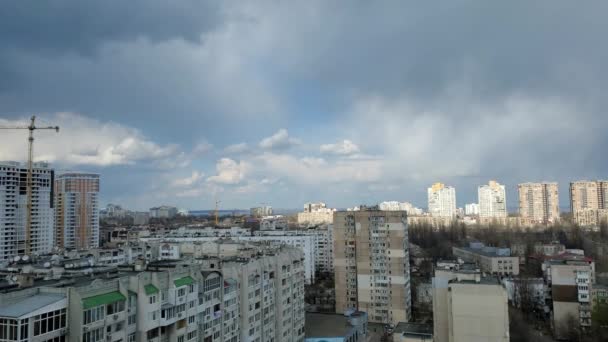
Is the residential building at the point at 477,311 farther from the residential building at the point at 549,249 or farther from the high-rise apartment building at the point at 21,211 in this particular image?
the high-rise apartment building at the point at 21,211

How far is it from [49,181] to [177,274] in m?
30.6

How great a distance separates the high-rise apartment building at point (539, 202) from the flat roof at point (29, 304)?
2817 inches

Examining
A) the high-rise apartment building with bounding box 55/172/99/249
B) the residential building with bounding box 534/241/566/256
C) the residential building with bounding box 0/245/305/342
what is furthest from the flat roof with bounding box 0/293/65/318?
the residential building with bounding box 534/241/566/256

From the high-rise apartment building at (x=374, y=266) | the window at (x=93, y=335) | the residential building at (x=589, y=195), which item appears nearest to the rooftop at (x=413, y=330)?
the high-rise apartment building at (x=374, y=266)

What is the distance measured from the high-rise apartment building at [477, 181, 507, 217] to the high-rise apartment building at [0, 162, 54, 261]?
75.8 metres

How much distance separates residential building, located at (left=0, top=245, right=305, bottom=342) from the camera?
297 inches

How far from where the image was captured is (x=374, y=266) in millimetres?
22719

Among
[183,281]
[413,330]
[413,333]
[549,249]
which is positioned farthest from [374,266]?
[549,249]

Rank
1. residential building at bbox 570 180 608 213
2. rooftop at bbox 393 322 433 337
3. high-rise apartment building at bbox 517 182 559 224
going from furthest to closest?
high-rise apartment building at bbox 517 182 559 224 → residential building at bbox 570 180 608 213 → rooftop at bbox 393 322 433 337

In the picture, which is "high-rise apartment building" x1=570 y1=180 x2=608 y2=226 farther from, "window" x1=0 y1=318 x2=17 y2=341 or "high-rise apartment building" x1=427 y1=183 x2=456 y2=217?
"window" x1=0 y1=318 x2=17 y2=341

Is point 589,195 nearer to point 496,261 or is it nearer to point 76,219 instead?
point 496,261

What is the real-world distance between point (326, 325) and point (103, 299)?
40.9 ft

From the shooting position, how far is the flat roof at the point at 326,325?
17766mm

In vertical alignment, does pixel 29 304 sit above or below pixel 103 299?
above
